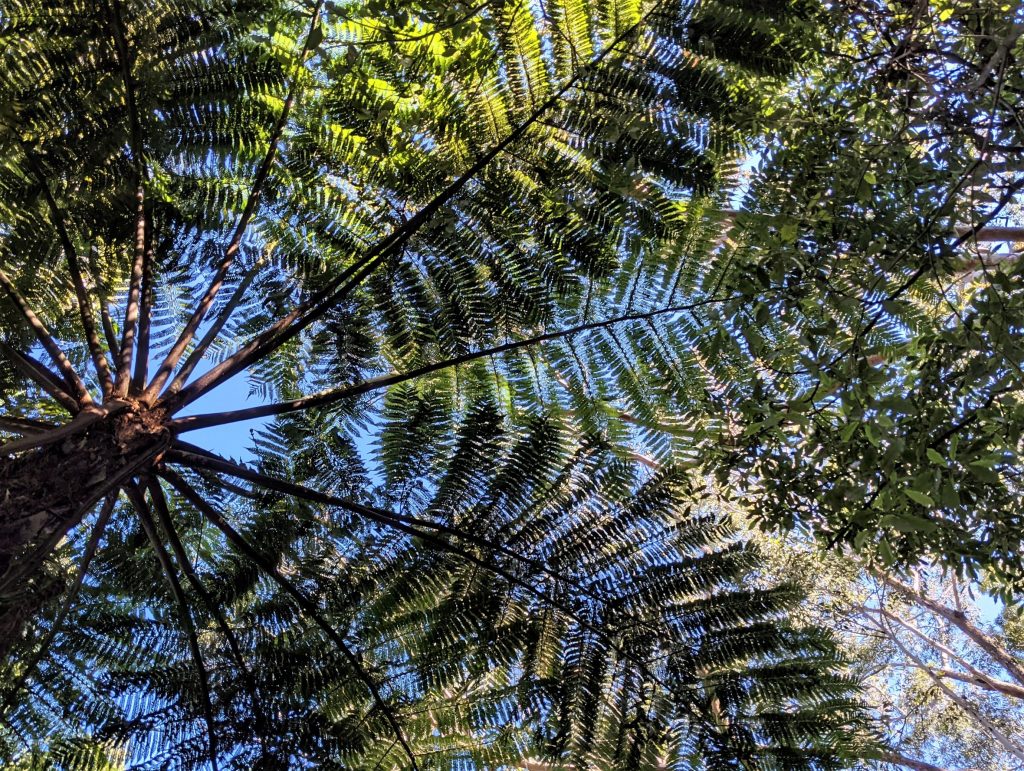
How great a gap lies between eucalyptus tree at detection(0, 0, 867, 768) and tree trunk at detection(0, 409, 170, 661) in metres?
0.40

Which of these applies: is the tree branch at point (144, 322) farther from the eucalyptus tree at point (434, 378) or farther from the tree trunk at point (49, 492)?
the tree trunk at point (49, 492)

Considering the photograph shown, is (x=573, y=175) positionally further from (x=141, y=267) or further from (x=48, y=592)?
(x=48, y=592)

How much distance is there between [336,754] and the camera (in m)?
2.73

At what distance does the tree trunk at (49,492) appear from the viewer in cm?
177

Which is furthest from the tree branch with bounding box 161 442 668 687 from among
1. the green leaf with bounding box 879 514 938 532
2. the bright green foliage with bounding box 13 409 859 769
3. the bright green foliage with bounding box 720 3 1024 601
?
the green leaf with bounding box 879 514 938 532

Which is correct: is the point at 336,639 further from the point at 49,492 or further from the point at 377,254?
the point at 377,254

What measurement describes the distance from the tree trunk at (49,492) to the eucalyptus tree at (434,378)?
40 cm

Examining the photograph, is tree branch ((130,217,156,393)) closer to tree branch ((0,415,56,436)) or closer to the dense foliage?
the dense foliage

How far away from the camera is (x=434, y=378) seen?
9.77 ft

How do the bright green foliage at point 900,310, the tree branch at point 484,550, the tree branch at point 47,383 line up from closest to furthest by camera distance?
the bright green foliage at point 900,310, the tree branch at point 47,383, the tree branch at point 484,550

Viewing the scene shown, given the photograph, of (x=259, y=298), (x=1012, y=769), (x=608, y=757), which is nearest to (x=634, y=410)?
(x=608, y=757)

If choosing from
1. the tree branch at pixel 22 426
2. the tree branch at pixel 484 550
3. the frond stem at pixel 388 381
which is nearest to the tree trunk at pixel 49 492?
the frond stem at pixel 388 381

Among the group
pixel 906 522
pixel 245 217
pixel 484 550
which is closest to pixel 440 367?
pixel 484 550

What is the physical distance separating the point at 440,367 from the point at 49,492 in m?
1.32
